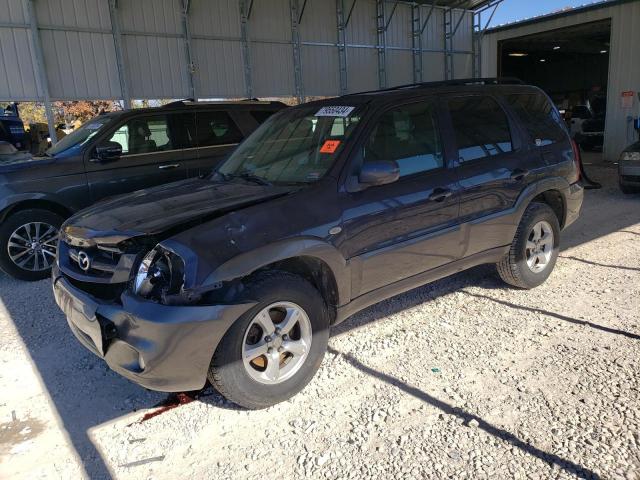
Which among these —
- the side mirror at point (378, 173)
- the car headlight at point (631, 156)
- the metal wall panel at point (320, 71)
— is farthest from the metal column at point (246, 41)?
the side mirror at point (378, 173)

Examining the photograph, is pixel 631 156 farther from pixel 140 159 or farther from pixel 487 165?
pixel 140 159

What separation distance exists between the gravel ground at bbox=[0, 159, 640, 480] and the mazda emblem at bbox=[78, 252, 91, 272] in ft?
2.83

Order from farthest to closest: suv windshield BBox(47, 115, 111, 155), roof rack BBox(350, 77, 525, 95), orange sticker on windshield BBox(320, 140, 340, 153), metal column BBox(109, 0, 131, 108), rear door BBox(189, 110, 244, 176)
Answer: metal column BBox(109, 0, 131, 108) < rear door BBox(189, 110, 244, 176) < suv windshield BBox(47, 115, 111, 155) < roof rack BBox(350, 77, 525, 95) < orange sticker on windshield BBox(320, 140, 340, 153)

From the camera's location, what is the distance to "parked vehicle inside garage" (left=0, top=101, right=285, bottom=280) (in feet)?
19.2

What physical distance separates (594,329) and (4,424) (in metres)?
4.06

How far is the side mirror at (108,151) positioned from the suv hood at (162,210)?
8.69 ft

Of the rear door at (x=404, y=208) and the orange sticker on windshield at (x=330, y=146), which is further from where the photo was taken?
the orange sticker on windshield at (x=330, y=146)

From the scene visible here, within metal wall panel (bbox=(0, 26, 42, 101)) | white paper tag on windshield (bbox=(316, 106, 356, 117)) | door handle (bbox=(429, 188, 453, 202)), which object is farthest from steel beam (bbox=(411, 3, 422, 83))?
door handle (bbox=(429, 188, 453, 202))

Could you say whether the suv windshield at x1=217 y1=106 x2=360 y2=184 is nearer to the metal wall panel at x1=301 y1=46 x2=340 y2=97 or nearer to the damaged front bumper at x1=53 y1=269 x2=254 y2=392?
the damaged front bumper at x1=53 y1=269 x2=254 y2=392

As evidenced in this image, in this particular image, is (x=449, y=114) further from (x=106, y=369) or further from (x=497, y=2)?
(x=497, y=2)

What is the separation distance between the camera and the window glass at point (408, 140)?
361 centimetres

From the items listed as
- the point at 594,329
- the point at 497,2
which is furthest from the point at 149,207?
the point at 497,2

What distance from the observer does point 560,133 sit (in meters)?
4.95

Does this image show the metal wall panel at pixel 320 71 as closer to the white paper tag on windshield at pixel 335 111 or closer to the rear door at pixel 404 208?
the white paper tag on windshield at pixel 335 111
